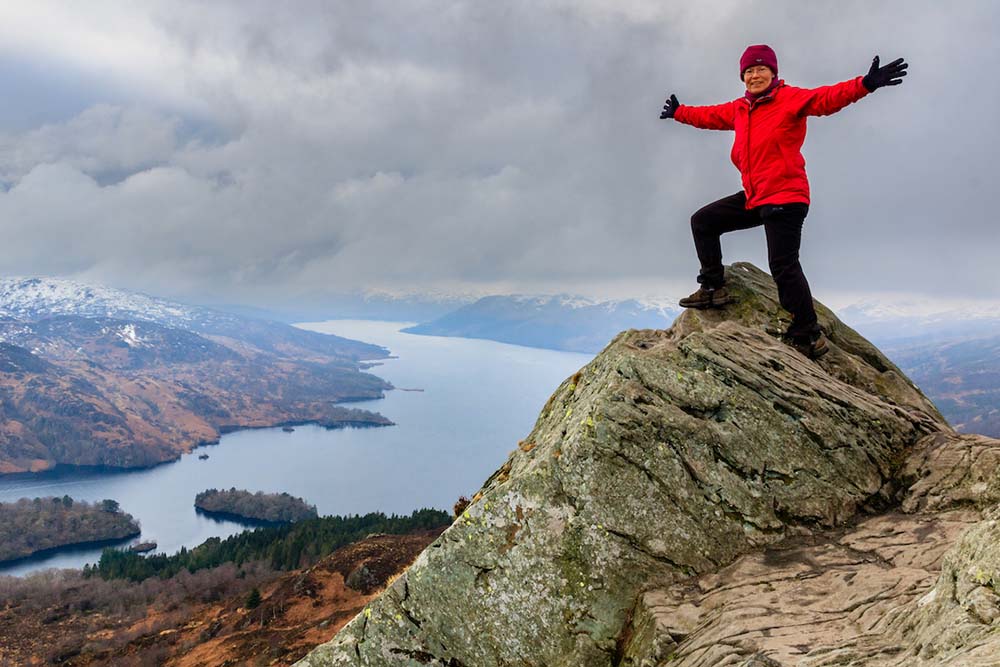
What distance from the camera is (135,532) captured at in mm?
125688

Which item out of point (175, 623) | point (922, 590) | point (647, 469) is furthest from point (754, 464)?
point (175, 623)

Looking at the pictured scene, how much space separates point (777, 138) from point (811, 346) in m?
4.32

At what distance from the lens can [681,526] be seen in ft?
24.7

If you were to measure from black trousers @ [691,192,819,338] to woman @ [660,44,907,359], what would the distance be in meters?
0.02

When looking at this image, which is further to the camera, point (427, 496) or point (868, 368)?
point (427, 496)

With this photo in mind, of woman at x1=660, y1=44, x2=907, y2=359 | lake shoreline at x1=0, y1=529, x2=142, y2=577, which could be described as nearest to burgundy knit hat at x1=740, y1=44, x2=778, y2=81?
woman at x1=660, y1=44, x2=907, y2=359

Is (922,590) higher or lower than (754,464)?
lower

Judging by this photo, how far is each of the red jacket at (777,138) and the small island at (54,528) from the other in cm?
15503

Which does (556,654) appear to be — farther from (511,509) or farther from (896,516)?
(896,516)

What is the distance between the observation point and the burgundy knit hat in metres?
8.83

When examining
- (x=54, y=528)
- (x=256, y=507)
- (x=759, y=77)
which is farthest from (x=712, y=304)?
(x=54, y=528)

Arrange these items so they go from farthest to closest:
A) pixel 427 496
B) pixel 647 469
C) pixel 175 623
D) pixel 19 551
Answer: pixel 427 496
pixel 19 551
pixel 175 623
pixel 647 469

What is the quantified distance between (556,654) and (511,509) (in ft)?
6.45

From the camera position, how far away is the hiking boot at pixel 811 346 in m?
10.6
